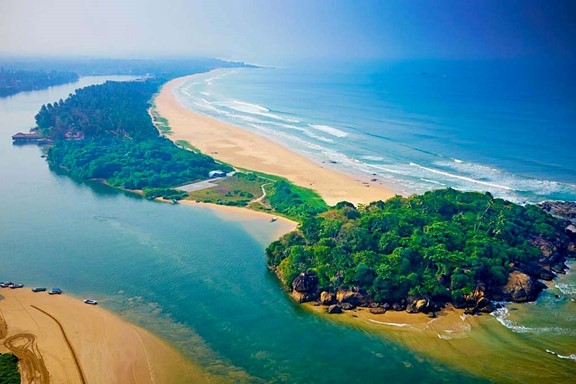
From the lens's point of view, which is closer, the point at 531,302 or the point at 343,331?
the point at 343,331

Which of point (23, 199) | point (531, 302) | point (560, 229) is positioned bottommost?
point (23, 199)

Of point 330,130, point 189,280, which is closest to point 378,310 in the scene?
point 189,280

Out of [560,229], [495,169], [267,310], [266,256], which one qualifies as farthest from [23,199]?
[495,169]

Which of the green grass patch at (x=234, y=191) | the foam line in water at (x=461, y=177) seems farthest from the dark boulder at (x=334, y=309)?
the foam line in water at (x=461, y=177)

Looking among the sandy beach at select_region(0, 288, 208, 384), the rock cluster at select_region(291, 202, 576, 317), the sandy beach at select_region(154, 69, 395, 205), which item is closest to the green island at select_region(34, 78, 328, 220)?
the sandy beach at select_region(154, 69, 395, 205)

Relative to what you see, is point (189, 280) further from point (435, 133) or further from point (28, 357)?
point (435, 133)

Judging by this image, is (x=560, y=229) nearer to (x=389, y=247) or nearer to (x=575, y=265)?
(x=575, y=265)

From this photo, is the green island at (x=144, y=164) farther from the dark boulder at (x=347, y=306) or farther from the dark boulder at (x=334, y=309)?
the dark boulder at (x=334, y=309)
